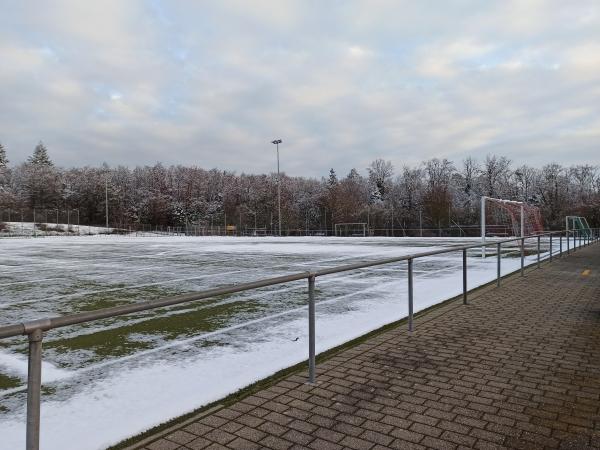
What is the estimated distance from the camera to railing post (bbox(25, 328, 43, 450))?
2.30 meters

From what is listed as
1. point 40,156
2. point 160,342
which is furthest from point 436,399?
point 40,156

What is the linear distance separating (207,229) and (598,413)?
217 ft

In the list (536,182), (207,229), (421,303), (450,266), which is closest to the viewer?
(421,303)

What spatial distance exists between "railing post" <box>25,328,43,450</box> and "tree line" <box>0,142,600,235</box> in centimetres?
5066

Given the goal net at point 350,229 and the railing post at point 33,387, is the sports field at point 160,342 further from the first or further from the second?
the goal net at point 350,229

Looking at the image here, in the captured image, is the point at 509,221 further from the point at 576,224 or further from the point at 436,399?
the point at 436,399

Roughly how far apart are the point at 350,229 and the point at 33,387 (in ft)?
178

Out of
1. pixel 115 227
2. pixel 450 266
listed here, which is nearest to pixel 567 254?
pixel 450 266

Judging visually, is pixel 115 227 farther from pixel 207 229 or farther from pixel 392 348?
pixel 392 348

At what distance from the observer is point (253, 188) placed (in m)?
91.3

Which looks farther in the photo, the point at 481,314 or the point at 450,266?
the point at 450,266

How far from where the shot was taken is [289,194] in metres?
85.1

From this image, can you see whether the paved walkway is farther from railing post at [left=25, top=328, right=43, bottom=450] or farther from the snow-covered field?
the snow-covered field

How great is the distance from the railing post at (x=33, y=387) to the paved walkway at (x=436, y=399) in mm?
924
